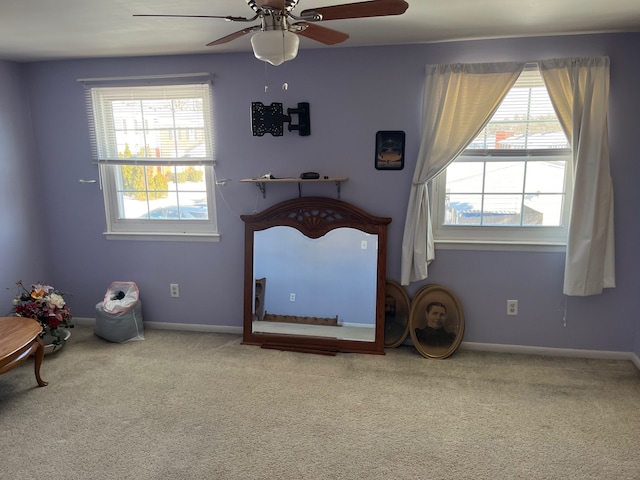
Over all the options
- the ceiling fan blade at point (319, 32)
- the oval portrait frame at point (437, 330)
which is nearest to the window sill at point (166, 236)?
the oval portrait frame at point (437, 330)

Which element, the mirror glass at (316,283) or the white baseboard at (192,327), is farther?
the white baseboard at (192,327)

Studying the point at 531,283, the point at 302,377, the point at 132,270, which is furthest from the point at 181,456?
the point at 531,283

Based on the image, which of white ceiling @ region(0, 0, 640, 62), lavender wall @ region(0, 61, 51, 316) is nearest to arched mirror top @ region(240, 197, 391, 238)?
white ceiling @ region(0, 0, 640, 62)

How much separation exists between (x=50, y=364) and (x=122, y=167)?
1.66 metres

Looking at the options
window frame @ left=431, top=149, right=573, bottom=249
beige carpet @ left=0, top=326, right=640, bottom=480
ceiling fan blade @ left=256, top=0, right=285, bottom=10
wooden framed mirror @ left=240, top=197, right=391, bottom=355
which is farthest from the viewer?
wooden framed mirror @ left=240, top=197, right=391, bottom=355

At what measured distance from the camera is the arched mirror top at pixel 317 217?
3.15 m

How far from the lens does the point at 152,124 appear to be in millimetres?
3422

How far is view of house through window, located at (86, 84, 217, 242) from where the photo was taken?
3350 millimetres

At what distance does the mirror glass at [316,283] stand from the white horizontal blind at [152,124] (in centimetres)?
94

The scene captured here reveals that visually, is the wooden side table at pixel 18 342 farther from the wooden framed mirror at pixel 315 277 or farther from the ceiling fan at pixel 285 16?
the ceiling fan at pixel 285 16

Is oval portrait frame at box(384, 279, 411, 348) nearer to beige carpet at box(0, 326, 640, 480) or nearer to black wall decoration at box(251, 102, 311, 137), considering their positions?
beige carpet at box(0, 326, 640, 480)

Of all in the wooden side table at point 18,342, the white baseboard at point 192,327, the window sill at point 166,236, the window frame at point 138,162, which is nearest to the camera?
the wooden side table at point 18,342

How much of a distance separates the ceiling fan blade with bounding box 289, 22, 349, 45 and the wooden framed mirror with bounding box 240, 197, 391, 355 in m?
1.44

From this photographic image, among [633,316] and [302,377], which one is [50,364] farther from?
[633,316]
